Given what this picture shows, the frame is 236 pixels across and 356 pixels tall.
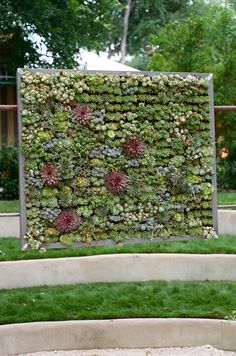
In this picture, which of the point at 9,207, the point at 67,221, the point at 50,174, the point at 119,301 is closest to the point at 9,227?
the point at 9,207

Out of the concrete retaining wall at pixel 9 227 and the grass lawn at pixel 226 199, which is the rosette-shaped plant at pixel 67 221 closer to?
the concrete retaining wall at pixel 9 227

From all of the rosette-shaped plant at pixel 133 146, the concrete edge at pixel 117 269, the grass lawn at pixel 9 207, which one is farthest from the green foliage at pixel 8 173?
the rosette-shaped plant at pixel 133 146

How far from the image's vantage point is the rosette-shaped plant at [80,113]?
5.44m

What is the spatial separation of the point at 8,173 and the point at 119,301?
5128mm

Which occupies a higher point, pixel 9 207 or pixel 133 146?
pixel 133 146

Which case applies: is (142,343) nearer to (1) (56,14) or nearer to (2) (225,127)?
(2) (225,127)

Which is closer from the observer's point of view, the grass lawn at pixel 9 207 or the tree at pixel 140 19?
the grass lawn at pixel 9 207

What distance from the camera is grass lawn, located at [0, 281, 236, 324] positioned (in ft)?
16.8

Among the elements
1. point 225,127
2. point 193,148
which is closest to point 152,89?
point 193,148

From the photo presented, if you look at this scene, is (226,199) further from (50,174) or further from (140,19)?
(140,19)

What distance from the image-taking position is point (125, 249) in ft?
20.8

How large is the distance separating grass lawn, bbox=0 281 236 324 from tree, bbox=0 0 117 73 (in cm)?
690

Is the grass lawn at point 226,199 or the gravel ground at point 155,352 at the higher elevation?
the grass lawn at point 226,199

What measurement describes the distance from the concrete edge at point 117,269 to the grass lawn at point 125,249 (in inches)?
7.6
